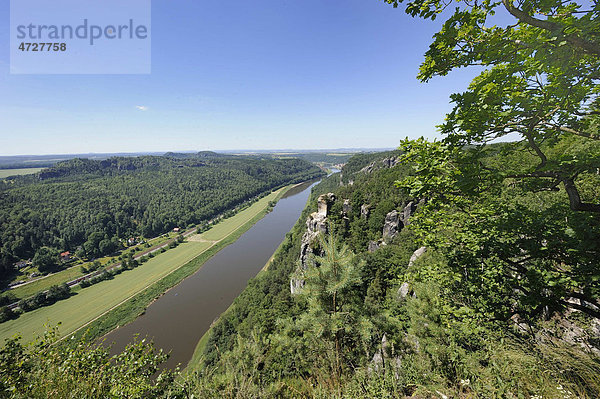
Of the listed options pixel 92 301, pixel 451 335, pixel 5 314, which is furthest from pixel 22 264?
pixel 451 335

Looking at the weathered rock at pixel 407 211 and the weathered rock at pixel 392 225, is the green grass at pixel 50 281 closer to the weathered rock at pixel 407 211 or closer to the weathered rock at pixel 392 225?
the weathered rock at pixel 392 225

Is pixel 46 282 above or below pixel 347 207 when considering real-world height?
below

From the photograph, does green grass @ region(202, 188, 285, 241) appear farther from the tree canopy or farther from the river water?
the tree canopy

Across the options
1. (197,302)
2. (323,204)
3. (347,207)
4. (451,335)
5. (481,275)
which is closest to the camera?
(481,275)

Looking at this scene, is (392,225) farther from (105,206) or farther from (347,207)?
(105,206)

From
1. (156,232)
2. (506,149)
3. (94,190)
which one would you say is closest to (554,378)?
(506,149)

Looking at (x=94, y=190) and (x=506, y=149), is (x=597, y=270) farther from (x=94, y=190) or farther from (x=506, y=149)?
(x=94, y=190)

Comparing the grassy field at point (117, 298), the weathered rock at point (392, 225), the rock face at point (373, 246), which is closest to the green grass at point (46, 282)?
the grassy field at point (117, 298)
